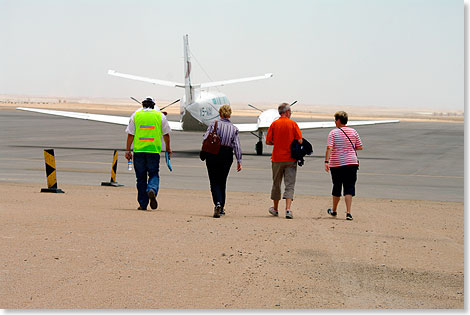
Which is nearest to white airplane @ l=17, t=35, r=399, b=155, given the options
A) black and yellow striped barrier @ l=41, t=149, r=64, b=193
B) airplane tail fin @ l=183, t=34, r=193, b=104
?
airplane tail fin @ l=183, t=34, r=193, b=104

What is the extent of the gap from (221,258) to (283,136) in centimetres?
440

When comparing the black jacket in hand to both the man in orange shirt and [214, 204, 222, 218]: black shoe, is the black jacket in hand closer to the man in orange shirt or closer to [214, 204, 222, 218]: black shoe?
the man in orange shirt

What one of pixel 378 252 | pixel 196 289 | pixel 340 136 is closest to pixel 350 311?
pixel 196 289

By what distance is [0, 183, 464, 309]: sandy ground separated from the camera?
23.3ft

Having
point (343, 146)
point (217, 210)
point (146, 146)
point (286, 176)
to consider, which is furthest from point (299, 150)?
point (146, 146)

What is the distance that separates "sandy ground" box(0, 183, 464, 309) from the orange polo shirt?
112 cm

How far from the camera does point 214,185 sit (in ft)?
41.9

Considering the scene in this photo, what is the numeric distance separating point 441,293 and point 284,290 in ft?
5.28

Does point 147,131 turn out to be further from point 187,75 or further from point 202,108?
point 187,75

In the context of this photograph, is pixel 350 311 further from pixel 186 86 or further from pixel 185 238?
pixel 186 86

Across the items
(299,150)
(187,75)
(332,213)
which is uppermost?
(187,75)

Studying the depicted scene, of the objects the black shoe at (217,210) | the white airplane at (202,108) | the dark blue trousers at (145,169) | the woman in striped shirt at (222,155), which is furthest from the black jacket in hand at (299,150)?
the white airplane at (202,108)

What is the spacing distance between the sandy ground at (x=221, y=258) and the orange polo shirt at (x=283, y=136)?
1119mm

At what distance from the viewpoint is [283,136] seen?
12836mm
